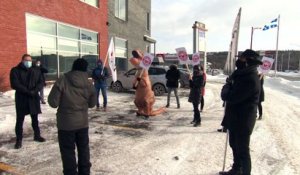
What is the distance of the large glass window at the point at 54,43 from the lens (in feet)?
45.2

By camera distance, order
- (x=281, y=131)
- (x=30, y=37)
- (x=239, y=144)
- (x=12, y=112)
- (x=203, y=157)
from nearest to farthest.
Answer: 1. (x=239, y=144)
2. (x=203, y=157)
3. (x=281, y=131)
4. (x=12, y=112)
5. (x=30, y=37)

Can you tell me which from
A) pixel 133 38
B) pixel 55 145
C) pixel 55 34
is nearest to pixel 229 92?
pixel 55 145

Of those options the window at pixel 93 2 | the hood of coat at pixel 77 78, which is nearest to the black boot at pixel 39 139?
the hood of coat at pixel 77 78

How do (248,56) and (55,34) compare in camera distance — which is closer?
(248,56)

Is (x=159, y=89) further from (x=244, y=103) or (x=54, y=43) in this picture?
(x=244, y=103)

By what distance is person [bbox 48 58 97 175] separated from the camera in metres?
4.07

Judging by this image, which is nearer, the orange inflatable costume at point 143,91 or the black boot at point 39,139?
the black boot at point 39,139

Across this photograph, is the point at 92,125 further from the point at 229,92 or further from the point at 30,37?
the point at 30,37

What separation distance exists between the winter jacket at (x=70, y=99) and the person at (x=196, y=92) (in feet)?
14.3

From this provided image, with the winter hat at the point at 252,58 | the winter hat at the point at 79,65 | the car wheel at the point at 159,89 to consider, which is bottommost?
the car wheel at the point at 159,89

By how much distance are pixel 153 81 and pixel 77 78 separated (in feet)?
36.4

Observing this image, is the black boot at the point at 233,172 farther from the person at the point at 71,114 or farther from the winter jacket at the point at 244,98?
the person at the point at 71,114

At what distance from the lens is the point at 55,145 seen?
610cm

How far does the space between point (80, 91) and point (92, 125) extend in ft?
12.9
